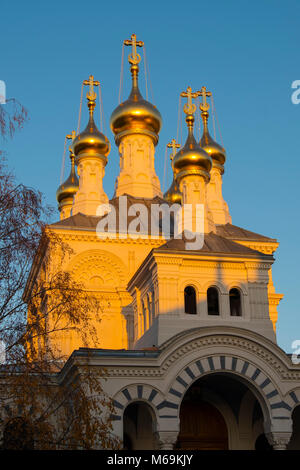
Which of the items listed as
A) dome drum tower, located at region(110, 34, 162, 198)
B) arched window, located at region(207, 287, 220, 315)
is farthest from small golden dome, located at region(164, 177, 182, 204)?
arched window, located at region(207, 287, 220, 315)

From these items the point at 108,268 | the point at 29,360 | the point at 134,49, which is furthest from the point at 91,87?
the point at 29,360

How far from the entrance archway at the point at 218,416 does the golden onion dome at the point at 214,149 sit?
14.4 m

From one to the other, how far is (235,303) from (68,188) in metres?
18.6

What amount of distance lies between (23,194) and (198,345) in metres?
7.79

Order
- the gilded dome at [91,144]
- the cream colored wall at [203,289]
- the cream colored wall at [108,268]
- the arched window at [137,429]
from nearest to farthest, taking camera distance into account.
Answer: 1. the cream colored wall at [203,289]
2. the arched window at [137,429]
3. the cream colored wall at [108,268]
4. the gilded dome at [91,144]

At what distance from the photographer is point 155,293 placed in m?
21.0

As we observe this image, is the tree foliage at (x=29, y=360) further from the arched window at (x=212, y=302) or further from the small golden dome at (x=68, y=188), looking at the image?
the small golden dome at (x=68, y=188)

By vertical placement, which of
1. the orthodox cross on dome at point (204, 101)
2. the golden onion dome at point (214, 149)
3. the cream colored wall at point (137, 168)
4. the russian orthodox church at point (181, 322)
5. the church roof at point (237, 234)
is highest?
the orthodox cross on dome at point (204, 101)

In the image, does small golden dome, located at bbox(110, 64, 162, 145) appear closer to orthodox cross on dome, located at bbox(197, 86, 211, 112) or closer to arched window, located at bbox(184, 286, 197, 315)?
orthodox cross on dome, located at bbox(197, 86, 211, 112)

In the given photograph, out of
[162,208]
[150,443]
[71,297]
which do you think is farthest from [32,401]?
[162,208]

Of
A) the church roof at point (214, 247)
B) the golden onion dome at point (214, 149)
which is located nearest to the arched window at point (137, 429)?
the church roof at point (214, 247)

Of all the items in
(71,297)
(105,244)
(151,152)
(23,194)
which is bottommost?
(71,297)

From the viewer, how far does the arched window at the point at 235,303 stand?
21.5 meters
